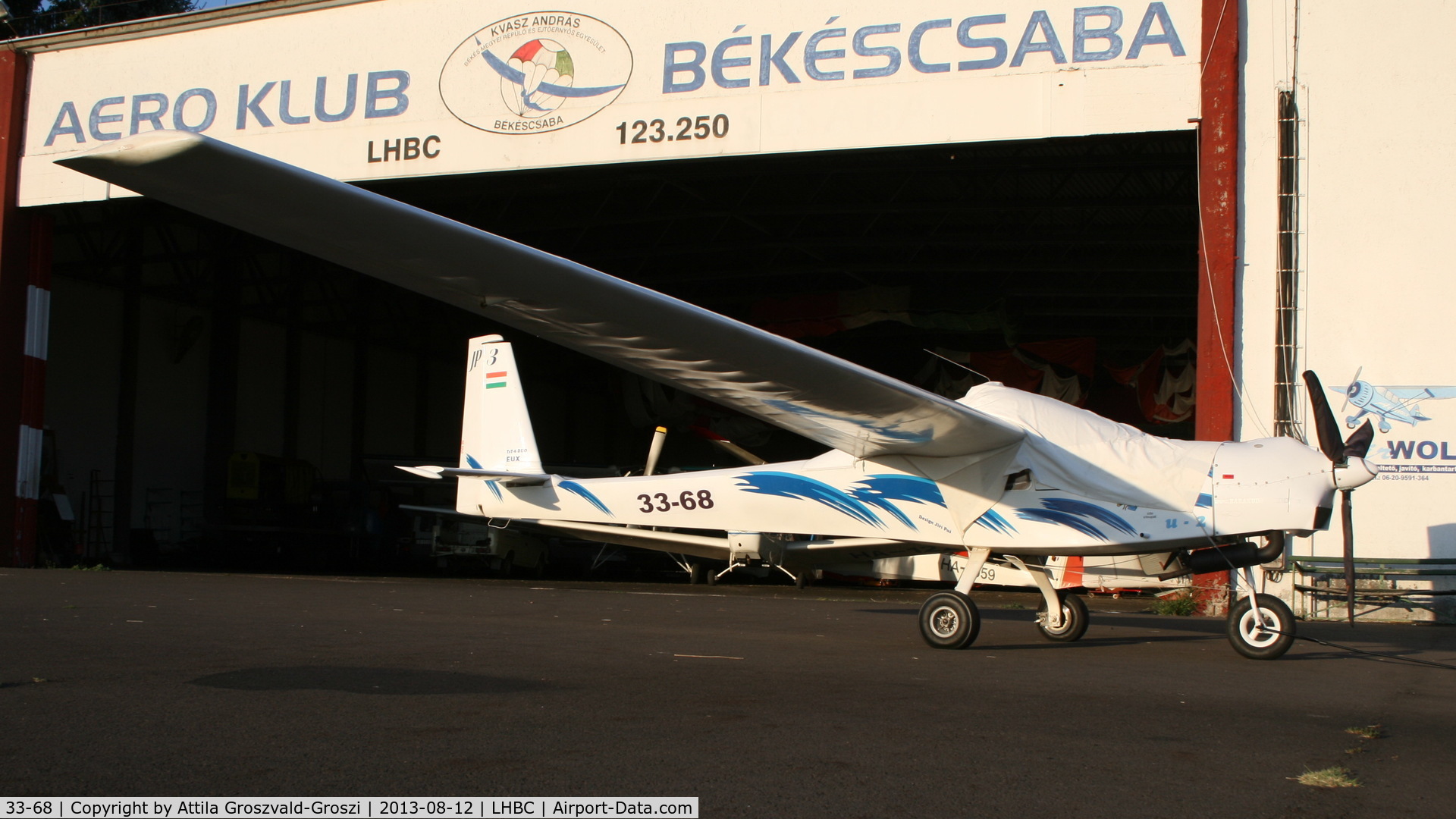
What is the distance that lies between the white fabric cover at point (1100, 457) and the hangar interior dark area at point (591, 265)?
→ 718 centimetres

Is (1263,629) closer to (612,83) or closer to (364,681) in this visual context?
(364,681)

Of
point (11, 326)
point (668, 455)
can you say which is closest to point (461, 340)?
point (668, 455)

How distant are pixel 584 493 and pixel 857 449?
135 inches

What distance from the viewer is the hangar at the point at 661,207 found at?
12922 mm

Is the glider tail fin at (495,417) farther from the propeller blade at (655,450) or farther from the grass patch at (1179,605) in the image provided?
the grass patch at (1179,605)

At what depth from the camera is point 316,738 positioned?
3.84 metres

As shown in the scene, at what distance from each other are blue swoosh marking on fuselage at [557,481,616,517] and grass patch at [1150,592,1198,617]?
24.5ft

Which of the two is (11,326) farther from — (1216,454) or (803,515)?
(1216,454)

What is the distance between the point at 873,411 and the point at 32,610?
7.30 m

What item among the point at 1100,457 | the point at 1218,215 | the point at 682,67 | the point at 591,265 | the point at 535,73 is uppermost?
the point at 535,73

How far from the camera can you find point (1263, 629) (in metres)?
7.53

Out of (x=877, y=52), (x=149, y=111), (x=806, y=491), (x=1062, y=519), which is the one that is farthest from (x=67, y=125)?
(x=1062, y=519)

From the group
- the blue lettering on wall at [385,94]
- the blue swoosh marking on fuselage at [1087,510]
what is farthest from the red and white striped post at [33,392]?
→ the blue swoosh marking on fuselage at [1087,510]

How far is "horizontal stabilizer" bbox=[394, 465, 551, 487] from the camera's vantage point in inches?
441
